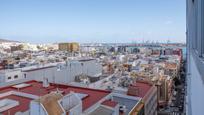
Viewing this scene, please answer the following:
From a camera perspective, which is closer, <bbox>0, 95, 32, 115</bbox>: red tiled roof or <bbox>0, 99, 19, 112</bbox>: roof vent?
<bbox>0, 95, 32, 115</bbox>: red tiled roof

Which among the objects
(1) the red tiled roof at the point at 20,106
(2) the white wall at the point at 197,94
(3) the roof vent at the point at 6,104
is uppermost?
(2) the white wall at the point at 197,94

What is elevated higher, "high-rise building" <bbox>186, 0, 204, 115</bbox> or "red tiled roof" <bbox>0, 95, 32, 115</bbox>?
"high-rise building" <bbox>186, 0, 204, 115</bbox>

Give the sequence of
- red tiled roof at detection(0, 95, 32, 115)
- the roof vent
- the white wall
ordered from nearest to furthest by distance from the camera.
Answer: the white wall → red tiled roof at detection(0, 95, 32, 115) → the roof vent

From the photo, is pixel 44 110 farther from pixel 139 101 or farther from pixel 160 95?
pixel 160 95

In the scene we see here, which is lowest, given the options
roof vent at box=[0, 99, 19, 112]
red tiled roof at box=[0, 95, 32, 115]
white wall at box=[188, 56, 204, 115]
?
red tiled roof at box=[0, 95, 32, 115]

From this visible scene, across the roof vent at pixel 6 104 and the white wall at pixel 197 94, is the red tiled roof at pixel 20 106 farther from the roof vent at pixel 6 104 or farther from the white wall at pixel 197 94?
the white wall at pixel 197 94

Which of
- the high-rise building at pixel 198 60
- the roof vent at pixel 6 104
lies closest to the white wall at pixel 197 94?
the high-rise building at pixel 198 60

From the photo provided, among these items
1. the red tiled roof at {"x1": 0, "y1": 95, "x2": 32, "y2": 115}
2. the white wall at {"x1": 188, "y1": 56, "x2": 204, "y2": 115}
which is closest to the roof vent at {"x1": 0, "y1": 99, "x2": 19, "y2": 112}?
the red tiled roof at {"x1": 0, "y1": 95, "x2": 32, "y2": 115}

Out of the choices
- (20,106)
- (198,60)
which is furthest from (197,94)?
(20,106)

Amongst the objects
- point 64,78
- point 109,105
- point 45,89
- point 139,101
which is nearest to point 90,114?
point 109,105

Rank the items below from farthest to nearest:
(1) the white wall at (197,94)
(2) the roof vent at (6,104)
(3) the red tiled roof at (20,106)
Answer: (2) the roof vent at (6,104) < (3) the red tiled roof at (20,106) < (1) the white wall at (197,94)

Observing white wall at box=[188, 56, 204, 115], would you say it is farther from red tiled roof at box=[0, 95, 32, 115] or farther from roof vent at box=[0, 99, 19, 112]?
roof vent at box=[0, 99, 19, 112]
